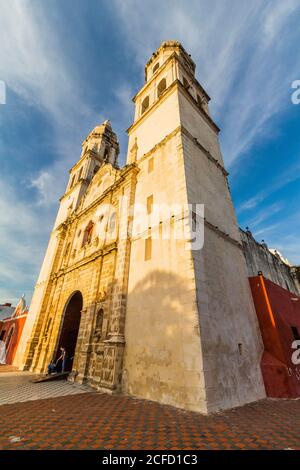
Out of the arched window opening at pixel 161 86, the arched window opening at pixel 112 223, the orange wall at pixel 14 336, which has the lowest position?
the orange wall at pixel 14 336

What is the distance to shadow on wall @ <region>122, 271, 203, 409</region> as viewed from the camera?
598 centimetres

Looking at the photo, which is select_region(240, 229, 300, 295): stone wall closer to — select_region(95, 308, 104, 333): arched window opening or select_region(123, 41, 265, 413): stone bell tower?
select_region(123, 41, 265, 413): stone bell tower

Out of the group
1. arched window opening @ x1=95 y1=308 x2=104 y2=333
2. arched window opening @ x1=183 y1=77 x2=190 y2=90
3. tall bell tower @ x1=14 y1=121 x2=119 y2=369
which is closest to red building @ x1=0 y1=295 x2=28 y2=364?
tall bell tower @ x1=14 y1=121 x2=119 y2=369

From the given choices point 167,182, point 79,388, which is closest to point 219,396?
point 79,388

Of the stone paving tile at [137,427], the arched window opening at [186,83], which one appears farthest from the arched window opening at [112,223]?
the arched window opening at [186,83]

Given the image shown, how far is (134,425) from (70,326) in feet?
35.6

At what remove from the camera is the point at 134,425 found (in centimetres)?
438

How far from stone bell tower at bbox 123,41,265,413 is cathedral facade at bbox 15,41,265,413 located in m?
0.05

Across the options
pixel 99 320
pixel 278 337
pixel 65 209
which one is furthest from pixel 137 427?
pixel 65 209

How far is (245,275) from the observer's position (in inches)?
411

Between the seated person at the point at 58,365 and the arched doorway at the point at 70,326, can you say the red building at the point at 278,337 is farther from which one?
the arched doorway at the point at 70,326

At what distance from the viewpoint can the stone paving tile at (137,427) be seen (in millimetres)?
3547

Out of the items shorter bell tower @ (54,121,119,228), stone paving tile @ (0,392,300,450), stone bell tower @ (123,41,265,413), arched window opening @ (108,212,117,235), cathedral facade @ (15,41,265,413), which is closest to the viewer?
stone paving tile @ (0,392,300,450)

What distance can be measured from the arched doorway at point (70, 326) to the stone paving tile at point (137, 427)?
7495 millimetres
